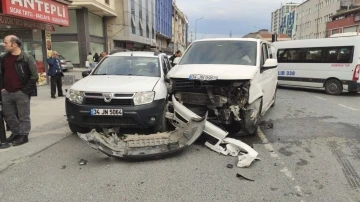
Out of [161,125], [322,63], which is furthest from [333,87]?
[161,125]

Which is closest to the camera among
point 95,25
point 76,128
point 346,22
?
point 76,128

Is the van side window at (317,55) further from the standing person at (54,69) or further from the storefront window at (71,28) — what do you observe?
the storefront window at (71,28)

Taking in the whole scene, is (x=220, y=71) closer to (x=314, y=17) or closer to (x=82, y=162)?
(x=82, y=162)

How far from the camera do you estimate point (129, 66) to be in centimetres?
672

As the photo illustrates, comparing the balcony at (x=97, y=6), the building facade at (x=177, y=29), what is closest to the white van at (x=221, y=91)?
the balcony at (x=97, y=6)

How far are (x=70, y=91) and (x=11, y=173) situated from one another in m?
1.77

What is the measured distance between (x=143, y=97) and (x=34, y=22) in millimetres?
10655

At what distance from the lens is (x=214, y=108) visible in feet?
18.1

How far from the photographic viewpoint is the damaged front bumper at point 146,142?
14.7ft

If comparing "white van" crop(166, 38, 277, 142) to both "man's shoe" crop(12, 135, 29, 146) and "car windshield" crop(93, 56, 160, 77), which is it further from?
"man's shoe" crop(12, 135, 29, 146)

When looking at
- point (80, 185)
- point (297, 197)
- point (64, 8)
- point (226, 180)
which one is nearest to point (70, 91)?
point (80, 185)

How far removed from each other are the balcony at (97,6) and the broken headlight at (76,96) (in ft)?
70.9

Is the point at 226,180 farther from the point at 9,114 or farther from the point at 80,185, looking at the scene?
the point at 9,114

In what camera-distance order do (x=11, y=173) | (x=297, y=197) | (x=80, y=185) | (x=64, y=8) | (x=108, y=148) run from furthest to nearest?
(x=64, y=8) → (x=108, y=148) → (x=11, y=173) → (x=80, y=185) → (x=297, y=197)
